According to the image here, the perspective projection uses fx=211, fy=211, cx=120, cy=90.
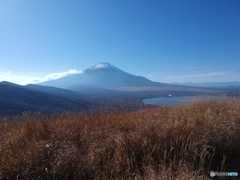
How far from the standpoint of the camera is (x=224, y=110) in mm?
6297

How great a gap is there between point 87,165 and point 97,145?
0.52m

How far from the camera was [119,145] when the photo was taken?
12.8ft

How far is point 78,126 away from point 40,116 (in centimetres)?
116

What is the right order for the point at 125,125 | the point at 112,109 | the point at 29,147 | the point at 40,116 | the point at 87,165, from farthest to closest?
the point at 112,109
the point at 40,116
the point at 125,125
the point at 29,147
the point at 87,165

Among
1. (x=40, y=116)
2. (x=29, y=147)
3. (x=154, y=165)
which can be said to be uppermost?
(x=40, y=116)

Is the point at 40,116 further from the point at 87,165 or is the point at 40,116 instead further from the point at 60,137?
the point at 87,165

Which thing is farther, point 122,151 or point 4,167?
point 122,151

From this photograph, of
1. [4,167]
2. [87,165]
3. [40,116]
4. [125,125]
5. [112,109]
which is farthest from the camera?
[112,109]

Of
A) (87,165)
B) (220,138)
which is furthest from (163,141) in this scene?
(87,165)

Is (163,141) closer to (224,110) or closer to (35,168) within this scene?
(35,168)

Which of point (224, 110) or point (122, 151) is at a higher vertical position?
point (224, 110)

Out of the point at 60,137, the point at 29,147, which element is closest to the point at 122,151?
the point at 60,137

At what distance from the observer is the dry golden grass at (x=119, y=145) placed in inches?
133

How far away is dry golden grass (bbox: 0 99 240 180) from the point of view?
3.37m
